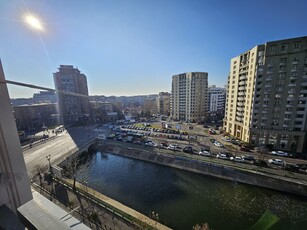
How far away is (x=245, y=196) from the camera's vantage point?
43.3 ft

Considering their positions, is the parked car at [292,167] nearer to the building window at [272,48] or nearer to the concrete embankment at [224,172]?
the concrete embankment at [224,172]

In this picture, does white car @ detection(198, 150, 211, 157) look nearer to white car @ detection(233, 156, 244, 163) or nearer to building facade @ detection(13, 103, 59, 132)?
white car @ detection(233, 156, 244, 163)

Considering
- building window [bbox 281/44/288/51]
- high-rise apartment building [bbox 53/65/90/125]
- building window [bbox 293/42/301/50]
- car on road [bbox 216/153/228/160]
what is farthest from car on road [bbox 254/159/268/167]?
high-rise apartment building [bbox 53/65/90/125]

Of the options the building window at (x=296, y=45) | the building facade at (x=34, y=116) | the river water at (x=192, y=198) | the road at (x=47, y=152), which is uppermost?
the building window at (x=296, y=45)

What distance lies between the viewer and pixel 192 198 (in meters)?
13.1

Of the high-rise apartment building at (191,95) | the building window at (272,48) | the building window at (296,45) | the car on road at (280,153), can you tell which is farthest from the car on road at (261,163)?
the high-rise apartment building at (191,95)

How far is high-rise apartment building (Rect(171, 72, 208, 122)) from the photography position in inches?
1597

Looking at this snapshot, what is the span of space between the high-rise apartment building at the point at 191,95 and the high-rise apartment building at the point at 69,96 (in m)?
28.3

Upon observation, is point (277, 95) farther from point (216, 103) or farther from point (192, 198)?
point (216, 103)

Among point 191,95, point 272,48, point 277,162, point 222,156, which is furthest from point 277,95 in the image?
point 191,95

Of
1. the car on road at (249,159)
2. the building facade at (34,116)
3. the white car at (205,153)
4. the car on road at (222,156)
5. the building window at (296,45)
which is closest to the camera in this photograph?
the car on road at (249,159)

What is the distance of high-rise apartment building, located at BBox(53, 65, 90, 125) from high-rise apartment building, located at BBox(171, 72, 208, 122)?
2830 cm

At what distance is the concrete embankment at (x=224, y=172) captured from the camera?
1363 centimetres

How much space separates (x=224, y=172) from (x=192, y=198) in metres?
5.22
